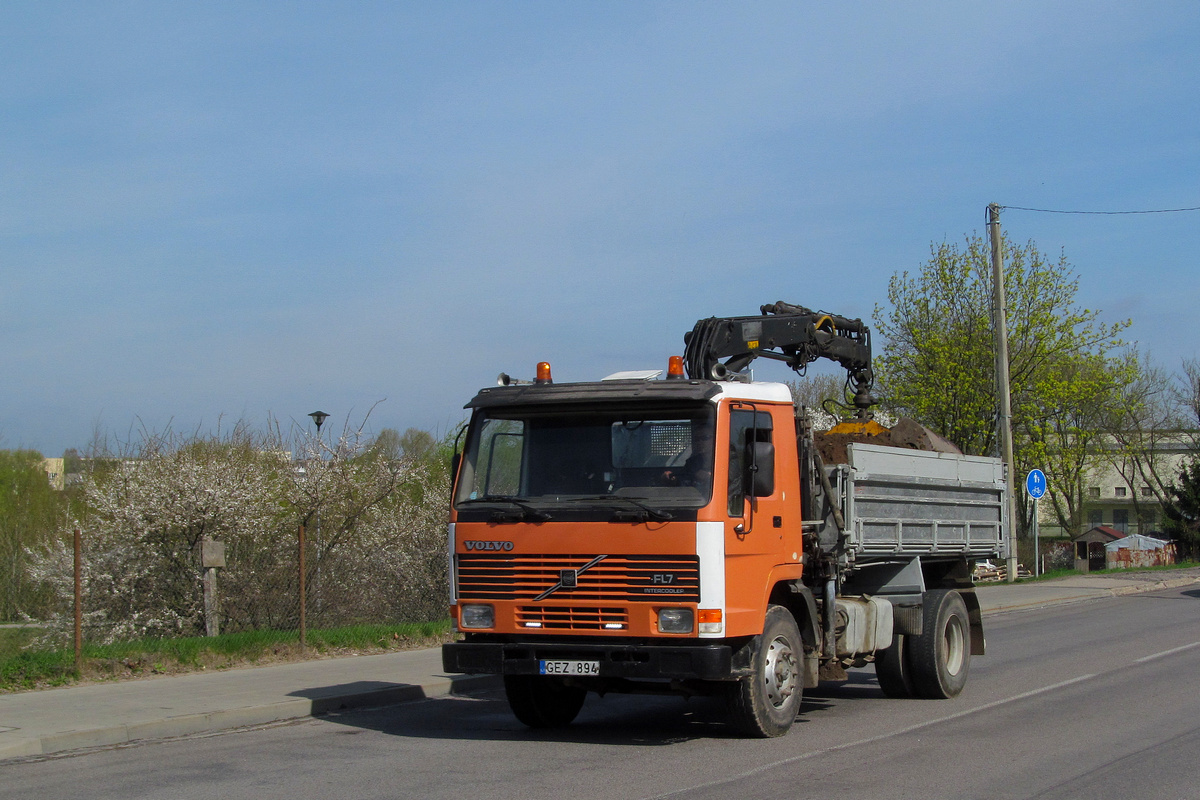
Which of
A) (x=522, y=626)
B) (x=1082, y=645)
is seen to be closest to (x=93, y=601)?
(x=522, y=626)

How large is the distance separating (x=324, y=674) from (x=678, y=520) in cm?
625

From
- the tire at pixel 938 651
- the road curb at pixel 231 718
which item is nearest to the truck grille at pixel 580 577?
the road curb at pixel 231 718

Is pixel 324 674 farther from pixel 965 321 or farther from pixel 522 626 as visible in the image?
pixel 965 321

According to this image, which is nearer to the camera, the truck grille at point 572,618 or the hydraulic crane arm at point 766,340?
the truck grille at point 572,618

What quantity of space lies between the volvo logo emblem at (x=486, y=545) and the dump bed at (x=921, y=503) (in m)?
3.00

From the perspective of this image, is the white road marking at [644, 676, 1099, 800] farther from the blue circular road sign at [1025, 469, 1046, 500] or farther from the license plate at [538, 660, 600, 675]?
the blue circular road sign at [1025, 469, 1046, 500]

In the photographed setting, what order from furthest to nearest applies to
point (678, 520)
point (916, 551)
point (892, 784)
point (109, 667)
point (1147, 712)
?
1. point (109, 667)
2. point (916, 551)
3. point (1147, 712)
4. point (678, 520)
5. point (892, 784)

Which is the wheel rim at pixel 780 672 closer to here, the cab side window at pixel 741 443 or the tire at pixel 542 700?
the cab side window at pixel 741 443

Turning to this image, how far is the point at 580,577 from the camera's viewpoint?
8.41 meters

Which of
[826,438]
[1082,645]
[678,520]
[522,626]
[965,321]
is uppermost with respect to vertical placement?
[965,321]

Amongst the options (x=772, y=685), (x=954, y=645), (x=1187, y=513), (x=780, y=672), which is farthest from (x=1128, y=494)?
(x=772, y=685)

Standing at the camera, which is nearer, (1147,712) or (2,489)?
(1147,712)

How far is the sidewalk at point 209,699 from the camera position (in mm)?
9148

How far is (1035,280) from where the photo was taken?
36219 millimetres
